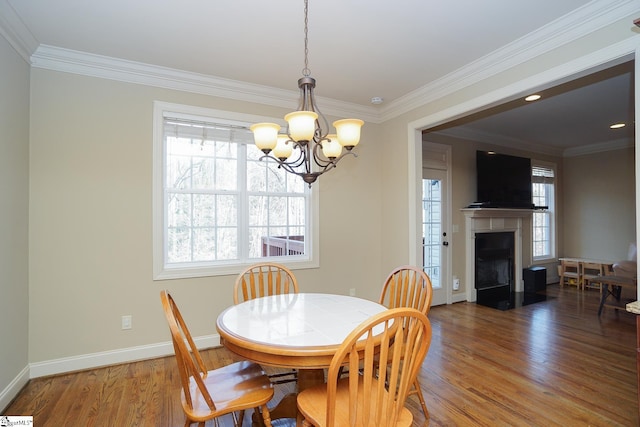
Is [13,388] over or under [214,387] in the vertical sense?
under

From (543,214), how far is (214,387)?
22.6 ft

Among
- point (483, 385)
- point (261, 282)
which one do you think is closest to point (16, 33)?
point (261, 282)

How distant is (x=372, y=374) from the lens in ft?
4.47

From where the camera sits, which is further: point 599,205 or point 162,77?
point 599,205

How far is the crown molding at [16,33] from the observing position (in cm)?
212

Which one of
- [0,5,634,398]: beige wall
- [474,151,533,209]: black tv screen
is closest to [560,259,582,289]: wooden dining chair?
[474,151,533,209]: black tv screen

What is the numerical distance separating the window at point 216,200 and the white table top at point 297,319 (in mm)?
1244

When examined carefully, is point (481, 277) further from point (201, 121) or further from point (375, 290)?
point (201, 121)

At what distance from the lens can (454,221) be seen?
16.3 ft

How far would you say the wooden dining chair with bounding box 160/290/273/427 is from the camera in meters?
1.41

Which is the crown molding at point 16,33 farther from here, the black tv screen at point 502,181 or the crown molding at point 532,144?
the black tv screen at point 502,181

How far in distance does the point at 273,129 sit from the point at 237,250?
1.90 m

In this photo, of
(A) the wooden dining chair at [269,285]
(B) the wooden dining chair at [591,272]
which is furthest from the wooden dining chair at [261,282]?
(B) the wooden dining chair at [591,272]

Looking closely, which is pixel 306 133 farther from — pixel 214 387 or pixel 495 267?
pixel 495 267
